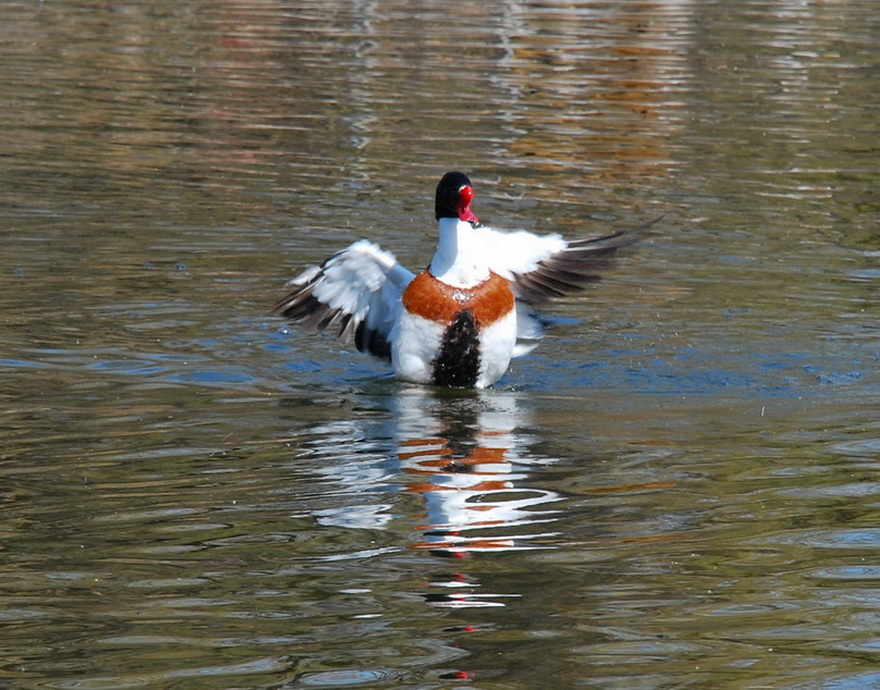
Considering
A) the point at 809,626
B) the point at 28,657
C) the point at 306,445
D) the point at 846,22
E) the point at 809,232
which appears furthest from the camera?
the point at 846,22

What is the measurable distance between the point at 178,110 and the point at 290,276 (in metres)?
8.04

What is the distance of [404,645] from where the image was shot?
15.9 ft

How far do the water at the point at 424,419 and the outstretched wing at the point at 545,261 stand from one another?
0.38 meters

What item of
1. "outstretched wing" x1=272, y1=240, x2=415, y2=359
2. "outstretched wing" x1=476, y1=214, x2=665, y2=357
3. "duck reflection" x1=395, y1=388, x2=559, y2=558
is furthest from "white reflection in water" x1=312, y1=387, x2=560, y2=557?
"outstretched wing" x1=476, y1=214, x2=665, y2=357

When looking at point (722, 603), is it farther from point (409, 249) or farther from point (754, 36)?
point (754, 36)

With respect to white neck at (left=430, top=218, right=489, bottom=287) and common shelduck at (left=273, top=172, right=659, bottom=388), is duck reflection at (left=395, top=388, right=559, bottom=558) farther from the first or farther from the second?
white neck at (left=430, top=218, right=489, bottom=287)

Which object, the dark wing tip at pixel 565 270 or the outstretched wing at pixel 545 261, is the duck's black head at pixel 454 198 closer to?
the outstretched wing at pixel 545 261

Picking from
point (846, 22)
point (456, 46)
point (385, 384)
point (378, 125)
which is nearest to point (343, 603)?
point (385, 384)

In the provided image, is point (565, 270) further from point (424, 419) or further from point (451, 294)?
point (424, 419)

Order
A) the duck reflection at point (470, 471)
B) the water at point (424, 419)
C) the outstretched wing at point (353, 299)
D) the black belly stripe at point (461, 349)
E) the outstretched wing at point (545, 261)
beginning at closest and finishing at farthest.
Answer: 1. the water at point (424, 419)
2. the duck reflection at point (470, 471)
3. the black belly stripe at point (461, 349)
4. the outstretched wing at point (353, 299)
5. the outstretched wing at point (545, 261)

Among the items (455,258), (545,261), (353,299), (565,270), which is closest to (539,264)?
(545,261)

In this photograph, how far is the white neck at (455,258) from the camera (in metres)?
8.57

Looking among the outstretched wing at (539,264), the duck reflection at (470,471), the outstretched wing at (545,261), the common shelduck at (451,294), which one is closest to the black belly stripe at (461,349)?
the common shelduck at (451,294)

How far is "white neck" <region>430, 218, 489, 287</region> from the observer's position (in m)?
8.57
